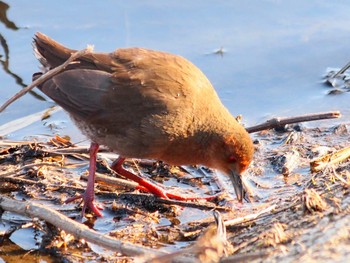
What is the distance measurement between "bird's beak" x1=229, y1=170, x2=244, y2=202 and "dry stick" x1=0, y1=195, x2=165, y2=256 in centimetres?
177

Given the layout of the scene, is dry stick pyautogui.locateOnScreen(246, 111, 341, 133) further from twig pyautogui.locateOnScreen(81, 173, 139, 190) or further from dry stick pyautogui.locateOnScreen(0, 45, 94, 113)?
dry stick pyautogui.locateOnScreen(0, 45, 94, 113)

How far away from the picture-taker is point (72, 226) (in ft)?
18.2

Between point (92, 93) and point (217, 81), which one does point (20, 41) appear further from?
point (92, 93)

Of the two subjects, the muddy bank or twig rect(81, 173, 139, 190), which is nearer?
the muddy bank

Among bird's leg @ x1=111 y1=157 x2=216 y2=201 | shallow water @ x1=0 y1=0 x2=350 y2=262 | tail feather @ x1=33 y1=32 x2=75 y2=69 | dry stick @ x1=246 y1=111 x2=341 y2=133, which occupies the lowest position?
bird's leg @ x1=111 y1=157 x2=216 y2=201

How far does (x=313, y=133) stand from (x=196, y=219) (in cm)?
226

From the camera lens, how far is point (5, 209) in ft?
20.2

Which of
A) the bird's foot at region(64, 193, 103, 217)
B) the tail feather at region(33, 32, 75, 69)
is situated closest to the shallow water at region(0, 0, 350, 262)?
the tail feather at region(33, 32, 75, 69)

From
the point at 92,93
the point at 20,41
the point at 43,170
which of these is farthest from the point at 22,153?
the point at 20,41

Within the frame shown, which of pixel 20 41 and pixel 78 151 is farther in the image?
pixel 20 41

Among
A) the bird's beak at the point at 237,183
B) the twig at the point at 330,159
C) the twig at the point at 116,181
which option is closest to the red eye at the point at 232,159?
the bird's beak at the point at 237,183

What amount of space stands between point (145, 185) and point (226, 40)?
3.56 metres

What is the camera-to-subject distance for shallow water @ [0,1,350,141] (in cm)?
918

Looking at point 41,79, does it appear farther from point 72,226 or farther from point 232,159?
point 232,159
